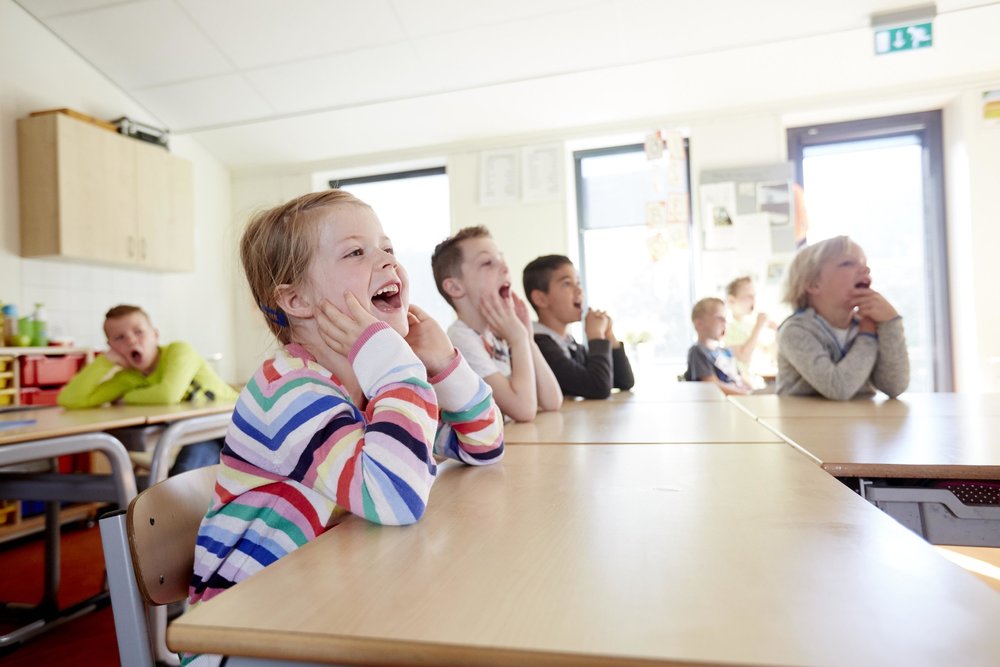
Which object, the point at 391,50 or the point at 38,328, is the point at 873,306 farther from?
the point at 38,328

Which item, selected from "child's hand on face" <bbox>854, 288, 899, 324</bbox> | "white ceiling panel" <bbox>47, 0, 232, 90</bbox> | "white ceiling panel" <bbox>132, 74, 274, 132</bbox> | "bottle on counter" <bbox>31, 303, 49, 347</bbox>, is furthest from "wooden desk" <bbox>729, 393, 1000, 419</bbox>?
"white ceiling panel" <bbox>132, 74, 274, 132</bbox>

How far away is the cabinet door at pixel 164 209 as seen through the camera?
394 centimetres

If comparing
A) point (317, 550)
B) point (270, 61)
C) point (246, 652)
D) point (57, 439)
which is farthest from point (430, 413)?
point (270, 61)

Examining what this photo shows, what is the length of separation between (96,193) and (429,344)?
3.49 m

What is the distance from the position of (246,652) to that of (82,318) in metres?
4.04

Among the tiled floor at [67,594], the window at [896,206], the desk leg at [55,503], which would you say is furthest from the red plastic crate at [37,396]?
the window at [896,206]

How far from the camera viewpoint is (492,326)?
1.66 meters

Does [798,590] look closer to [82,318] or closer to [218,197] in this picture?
[82,318]

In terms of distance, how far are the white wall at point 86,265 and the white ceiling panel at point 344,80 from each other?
962mm

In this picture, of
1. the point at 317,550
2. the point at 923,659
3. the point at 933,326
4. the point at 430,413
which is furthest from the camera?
the point at 933,326

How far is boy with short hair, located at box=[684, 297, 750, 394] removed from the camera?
321 cm

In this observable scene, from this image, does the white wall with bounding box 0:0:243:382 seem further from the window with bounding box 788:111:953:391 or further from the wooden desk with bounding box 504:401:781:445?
the window with bounding box 788:111:953:391

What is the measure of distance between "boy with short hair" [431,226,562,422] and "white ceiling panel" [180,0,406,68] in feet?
7.11

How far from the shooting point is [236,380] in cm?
496
